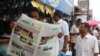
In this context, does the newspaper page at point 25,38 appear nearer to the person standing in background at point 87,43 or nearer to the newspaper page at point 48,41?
the newspaper page at point 48,41

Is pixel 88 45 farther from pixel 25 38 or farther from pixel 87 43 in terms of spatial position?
pixel 25 38

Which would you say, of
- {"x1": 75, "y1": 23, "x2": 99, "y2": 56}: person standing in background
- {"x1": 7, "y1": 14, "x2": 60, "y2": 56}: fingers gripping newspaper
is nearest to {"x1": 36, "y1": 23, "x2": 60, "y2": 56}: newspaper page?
{"x1": 7, "y1": 14, "x2": 60, "y2": 56}: fingers gripping newspaper

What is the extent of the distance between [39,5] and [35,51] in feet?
16.1

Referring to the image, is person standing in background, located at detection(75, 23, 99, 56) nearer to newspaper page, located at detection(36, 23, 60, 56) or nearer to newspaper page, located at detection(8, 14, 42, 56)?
newspaper page, located at detection(36, 23, 60, 56)

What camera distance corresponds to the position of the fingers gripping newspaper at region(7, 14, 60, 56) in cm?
449

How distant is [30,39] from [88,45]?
3389 mm

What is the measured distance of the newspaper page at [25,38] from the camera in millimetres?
4492

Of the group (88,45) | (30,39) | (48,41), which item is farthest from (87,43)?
(30,39)

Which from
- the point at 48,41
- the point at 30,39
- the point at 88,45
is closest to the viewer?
the point at 30,39

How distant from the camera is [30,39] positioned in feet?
14.9

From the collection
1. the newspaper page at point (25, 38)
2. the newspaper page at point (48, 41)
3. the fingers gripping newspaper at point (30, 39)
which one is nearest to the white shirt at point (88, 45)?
the newspaper page at point (48, 41)

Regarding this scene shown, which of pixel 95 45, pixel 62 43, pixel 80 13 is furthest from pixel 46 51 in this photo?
pixel 80 13

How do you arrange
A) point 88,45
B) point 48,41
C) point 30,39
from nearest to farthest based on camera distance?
point 30,39 → point 48,41 → point 88,45

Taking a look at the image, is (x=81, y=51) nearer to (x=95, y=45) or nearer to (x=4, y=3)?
(x=95, y=45)
